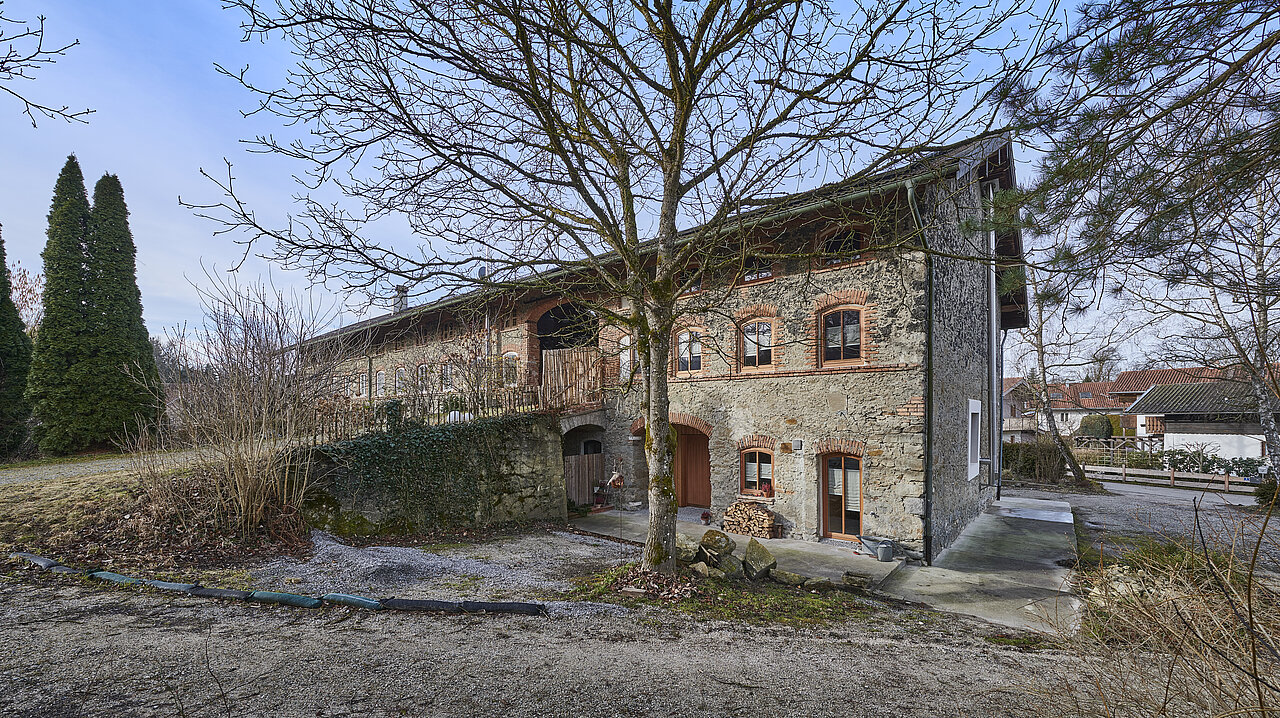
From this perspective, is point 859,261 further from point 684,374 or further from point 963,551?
point 963,551

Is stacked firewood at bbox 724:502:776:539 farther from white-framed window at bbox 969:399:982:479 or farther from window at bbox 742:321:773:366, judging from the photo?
white-framed window at bbox 969:399:982:479

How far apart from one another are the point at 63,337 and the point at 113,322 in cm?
105

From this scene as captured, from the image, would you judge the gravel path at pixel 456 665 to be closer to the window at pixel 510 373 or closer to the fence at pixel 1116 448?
the window at pixel 510 373

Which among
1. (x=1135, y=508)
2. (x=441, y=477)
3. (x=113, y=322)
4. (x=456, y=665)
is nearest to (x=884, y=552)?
(x=456, y=665)

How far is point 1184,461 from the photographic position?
22938 millimetres

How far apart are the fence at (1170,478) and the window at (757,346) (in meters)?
19.4

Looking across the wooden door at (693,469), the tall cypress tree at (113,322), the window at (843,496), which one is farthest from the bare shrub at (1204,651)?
the tall cypress tree at (113,322)

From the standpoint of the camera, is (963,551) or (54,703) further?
(963,551)

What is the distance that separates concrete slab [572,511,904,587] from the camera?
823cm

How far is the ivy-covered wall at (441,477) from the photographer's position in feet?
28.5

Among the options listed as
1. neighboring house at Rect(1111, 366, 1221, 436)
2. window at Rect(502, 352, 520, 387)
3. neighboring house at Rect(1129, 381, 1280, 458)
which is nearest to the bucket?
window at Rect(502, 352, 520, 387)

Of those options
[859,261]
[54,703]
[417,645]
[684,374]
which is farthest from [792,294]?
[54,703]

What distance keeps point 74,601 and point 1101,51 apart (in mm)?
9341

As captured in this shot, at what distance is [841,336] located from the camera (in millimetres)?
9906
